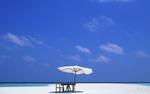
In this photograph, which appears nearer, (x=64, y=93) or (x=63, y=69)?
(x=64, y=93)

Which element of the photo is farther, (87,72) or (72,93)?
(87,72)

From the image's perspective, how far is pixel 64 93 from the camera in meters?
25.4

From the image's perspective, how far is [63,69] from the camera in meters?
27.3

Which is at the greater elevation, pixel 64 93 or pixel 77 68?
pixel 77 68

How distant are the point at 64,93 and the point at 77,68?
8.59 ft

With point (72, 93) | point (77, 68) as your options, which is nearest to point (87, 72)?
point (77, 68)

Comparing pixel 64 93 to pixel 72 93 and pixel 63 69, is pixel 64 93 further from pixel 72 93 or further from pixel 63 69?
pixel 63 69

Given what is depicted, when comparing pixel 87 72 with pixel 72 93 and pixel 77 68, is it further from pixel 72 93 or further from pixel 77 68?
pixel 72 93

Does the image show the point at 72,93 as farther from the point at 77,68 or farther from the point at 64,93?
the point at 77,68

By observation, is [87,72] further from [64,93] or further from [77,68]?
[64,93]

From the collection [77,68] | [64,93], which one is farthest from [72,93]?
[77,68]

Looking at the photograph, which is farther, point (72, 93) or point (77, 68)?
point (77, 68)

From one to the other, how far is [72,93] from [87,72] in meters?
3.09

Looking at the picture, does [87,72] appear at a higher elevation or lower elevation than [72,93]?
higher
